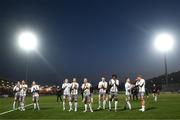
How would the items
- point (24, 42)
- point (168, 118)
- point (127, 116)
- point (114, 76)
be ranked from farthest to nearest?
point (24, 42)
point (114, 76)
point (127, 116)
point (168, 118)

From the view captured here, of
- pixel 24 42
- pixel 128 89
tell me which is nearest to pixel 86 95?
pixel 128 89

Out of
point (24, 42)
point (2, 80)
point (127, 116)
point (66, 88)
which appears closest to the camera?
point (127, 116)

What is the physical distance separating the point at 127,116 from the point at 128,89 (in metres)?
5.20

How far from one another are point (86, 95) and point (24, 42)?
35.3 meters

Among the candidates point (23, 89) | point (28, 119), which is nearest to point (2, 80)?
point (23, 89)

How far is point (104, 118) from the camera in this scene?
22.6m

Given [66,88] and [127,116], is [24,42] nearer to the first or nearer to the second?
[66,88]

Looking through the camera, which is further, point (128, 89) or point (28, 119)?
point (128, 89)

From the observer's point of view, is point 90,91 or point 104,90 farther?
point 104,90

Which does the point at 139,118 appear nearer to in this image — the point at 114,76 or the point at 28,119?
the point at 114,76

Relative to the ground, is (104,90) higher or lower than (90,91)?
higher

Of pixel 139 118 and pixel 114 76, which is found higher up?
pixel 114 76

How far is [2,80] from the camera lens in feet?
429

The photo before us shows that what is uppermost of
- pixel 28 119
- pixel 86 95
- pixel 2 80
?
pixel 2 80
